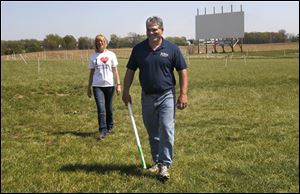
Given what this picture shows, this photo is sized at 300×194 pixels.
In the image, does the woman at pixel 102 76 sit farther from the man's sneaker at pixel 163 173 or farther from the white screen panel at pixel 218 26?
the white screen panel at pixel 218 26

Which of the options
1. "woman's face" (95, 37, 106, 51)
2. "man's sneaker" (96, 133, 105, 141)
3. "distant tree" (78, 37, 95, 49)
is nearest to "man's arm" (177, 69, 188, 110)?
"man's sneaker" (96, 133, 105, 141)

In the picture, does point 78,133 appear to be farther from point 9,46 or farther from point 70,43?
point 70,43

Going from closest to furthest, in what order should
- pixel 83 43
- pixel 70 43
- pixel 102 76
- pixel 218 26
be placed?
pixel 102 76, pixel 83 43, pixel 70 43, pixel 218 26

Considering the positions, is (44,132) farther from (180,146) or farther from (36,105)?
(36,105)

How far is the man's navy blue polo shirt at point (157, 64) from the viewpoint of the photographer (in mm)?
6121

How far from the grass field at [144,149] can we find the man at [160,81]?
0.50 m

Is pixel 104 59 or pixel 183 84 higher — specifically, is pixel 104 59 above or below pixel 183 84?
above

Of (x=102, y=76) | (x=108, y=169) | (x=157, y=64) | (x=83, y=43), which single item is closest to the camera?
(x=157, y=64)

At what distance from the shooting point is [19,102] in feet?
48.0

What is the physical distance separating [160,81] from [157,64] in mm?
234

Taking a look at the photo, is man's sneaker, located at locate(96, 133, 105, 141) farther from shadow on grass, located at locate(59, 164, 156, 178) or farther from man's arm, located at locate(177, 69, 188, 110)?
man's arm, located at locate(177, 69, 188, 110)

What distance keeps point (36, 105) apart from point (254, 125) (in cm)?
691

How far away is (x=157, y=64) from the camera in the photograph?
6.13m

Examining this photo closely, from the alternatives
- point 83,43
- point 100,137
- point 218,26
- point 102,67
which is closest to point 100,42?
point 102,67
